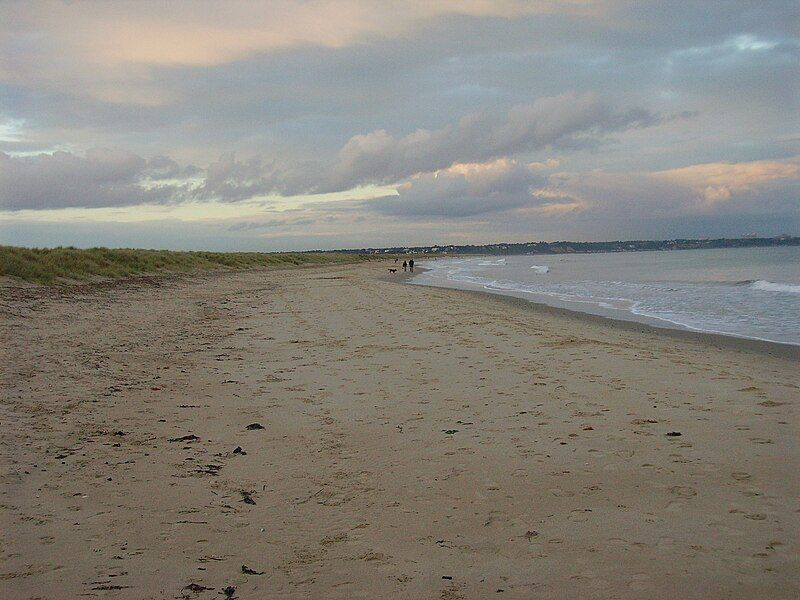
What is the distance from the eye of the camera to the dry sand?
3.34m

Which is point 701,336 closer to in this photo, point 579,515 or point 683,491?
point 683,491

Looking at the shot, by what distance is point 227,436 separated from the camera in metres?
5.91

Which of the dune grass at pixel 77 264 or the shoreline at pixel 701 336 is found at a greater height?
the dune grass at pixel 77 264

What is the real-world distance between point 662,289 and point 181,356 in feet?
81.8

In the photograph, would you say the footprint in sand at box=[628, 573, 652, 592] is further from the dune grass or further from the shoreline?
the dune grass

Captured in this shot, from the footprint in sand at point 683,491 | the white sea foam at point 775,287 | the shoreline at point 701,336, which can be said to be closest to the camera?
the footprint in sand at point 683,491

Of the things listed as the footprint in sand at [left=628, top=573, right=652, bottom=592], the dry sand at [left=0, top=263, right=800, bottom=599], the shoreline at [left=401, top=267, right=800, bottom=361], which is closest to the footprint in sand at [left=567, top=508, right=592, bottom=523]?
the dry sand at [left=0, top=263, right=800, bottom=599]

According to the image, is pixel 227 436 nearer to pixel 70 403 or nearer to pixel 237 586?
pixel 70 403

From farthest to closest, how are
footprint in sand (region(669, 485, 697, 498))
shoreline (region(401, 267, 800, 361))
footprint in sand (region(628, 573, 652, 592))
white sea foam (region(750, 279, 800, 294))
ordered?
white sea foam (region(750, 279, 800, 294)) → shoreline (region(401, 267, 800, 361)) → footprint in sand (region(669, 485, 697, 498)) → footprint in sand (region(628, 573, 652, 592))

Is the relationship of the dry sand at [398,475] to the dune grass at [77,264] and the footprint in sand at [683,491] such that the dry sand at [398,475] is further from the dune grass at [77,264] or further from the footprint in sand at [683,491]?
the dune grass at [77,264]

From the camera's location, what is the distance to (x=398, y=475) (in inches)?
191

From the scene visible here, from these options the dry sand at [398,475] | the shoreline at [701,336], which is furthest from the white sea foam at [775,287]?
the dry sand at [398,475]

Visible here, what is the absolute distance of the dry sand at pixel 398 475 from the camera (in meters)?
3.34

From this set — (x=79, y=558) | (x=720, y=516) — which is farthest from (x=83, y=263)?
(x=720, y=516)
